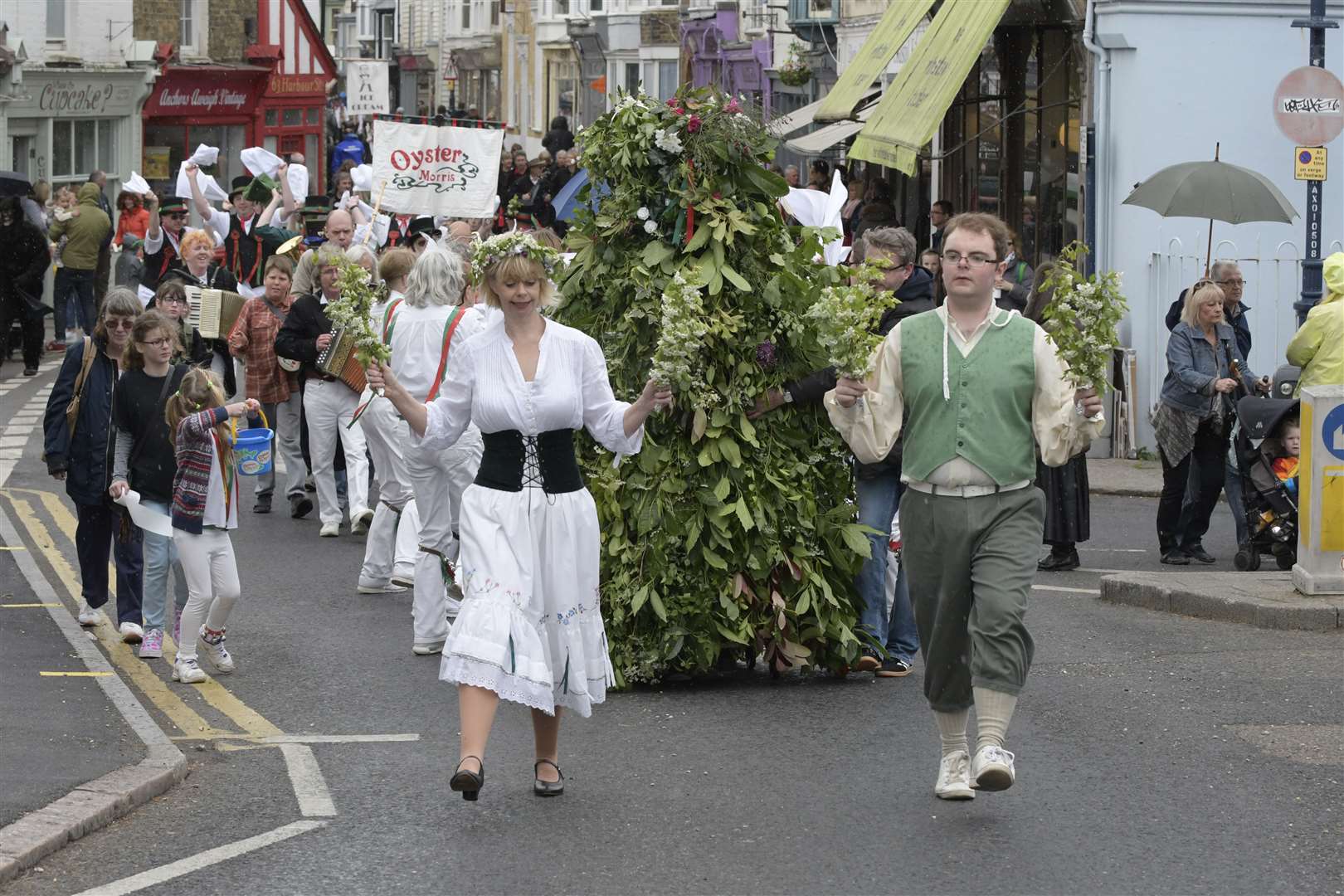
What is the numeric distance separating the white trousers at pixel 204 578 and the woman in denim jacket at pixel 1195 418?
21.0ft

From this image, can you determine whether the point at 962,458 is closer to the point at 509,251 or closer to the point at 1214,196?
the point at 509,251

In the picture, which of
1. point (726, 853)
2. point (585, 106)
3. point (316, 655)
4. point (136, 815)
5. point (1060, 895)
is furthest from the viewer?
point (585, 106)

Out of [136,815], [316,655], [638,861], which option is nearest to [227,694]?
[316,655]

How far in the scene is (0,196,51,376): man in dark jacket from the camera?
23.3 metres

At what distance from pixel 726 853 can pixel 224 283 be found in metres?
10.6

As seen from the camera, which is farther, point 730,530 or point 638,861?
point 730,530

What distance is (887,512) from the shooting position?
30.7 ft

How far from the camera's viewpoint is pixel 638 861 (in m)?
6.56

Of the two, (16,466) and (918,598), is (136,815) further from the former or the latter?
(16,466)

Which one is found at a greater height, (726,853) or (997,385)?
(997,385)

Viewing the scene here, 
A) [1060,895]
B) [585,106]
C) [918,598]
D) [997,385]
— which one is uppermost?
[585,106]

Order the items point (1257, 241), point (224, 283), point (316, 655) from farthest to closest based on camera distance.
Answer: point (1257, 241), point (224, 283), point (316, 655)

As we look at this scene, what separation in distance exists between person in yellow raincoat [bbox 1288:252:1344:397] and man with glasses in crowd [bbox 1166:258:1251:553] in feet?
2.94

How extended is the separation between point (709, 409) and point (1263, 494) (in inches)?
205
